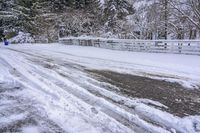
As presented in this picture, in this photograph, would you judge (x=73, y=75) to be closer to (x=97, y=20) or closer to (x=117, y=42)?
(x=117, y=42)

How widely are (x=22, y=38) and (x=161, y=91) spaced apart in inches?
1409

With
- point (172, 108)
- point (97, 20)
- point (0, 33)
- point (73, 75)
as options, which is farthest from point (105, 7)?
point (172, 108)

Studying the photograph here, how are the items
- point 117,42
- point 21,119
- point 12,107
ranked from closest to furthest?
point 21,119 → point 12,107 → point 117,42

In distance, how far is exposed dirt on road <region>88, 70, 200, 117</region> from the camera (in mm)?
5871

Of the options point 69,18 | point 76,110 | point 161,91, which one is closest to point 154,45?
point 161,91

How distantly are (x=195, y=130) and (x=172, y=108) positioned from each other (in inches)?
49.1

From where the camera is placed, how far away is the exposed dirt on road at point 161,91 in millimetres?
5871

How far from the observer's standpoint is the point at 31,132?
4441 millimetres

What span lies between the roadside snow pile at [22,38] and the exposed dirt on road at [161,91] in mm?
32374

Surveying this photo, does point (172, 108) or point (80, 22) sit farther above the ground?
point (80, 22)

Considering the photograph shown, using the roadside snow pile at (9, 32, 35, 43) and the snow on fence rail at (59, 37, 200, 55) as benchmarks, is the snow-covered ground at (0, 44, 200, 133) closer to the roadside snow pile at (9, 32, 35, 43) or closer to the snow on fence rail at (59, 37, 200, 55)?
the snow on fence rail at (59, 37, 200, 55)

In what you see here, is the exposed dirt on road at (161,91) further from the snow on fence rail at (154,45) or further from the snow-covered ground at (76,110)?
the snow on fence rail at (154,45)

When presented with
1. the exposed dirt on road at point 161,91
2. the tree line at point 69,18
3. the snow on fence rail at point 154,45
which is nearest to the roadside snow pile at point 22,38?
the tree line at point 69,18

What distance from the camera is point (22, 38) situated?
131ft
